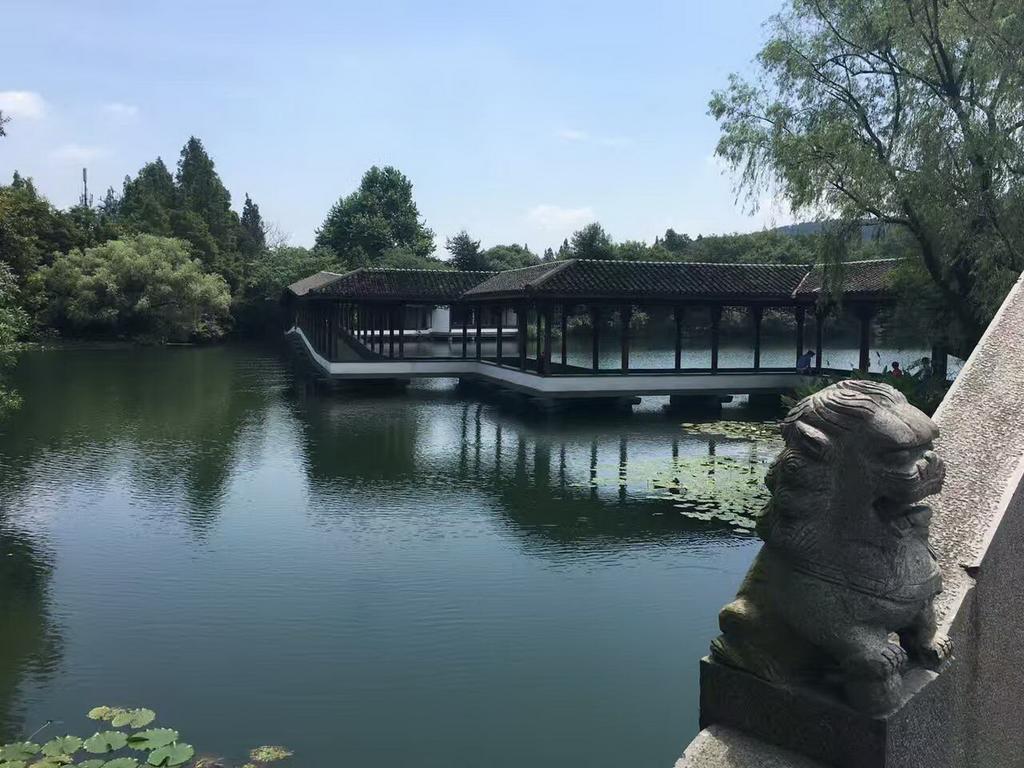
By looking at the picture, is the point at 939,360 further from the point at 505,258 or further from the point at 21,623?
the point at 505,258

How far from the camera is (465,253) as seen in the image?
46.7 metres

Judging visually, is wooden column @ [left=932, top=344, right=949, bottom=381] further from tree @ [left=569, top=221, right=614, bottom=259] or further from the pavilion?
tree @ [left=569, top=221, right=614, bottom=259]

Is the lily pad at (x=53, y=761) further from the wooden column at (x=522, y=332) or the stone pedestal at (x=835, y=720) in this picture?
the wooden column at (x=522, y=332)

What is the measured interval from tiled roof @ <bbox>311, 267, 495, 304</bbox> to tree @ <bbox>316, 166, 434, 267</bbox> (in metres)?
23.7

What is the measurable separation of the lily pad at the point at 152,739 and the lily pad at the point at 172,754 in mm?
48

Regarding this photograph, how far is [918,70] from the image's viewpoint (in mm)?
13094

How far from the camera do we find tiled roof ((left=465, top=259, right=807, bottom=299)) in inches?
675

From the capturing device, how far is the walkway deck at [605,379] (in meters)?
17.1

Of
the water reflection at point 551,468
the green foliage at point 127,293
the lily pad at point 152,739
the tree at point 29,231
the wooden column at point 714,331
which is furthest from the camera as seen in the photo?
the green foliage at point 127,293

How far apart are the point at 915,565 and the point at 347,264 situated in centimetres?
4313

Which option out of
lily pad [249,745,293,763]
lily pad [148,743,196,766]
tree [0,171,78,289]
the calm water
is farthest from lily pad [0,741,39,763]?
tree [0,171,78,289]

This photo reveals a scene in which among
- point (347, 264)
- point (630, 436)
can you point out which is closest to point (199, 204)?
point (347, 264)

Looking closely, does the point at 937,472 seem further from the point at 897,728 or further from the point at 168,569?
the point at 168,569

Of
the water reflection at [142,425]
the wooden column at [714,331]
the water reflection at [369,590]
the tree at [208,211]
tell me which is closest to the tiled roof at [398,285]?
the water reflection at [142,425]
